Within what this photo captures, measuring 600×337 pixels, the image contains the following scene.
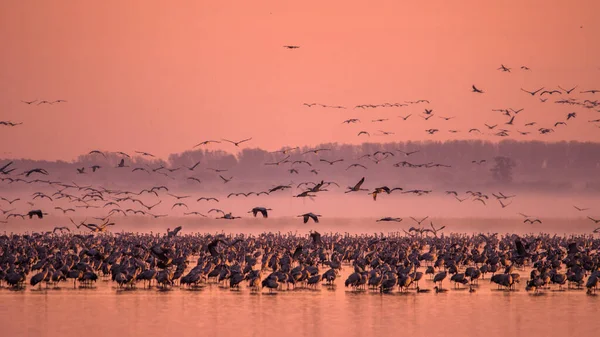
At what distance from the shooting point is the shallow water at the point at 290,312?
118 feet

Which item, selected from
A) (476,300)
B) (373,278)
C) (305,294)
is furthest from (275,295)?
(476,300)

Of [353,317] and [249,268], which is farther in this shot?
[249,268]

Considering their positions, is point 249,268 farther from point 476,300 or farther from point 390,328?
point 390,328

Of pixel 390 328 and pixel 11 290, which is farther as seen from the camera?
pixel 11 290

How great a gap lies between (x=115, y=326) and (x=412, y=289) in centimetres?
1739

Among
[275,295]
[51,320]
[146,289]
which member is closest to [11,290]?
[146,289]

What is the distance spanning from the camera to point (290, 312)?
40.0m

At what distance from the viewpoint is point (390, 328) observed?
120 feet

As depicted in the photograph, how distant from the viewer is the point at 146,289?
1871 inches

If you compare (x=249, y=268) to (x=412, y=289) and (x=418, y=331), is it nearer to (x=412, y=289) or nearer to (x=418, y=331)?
(x=412, y=289)

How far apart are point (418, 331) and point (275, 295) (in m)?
11.1

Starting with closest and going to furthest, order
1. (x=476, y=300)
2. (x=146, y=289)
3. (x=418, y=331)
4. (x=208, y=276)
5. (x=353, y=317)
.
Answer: (x=418, y=331), (x=353, y=317), (x=476, y=300), (x=146, y=289), (x=208, y=276)

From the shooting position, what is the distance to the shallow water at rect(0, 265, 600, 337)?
118 ft

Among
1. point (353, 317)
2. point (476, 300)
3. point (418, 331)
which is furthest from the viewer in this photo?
point (476, 300)
